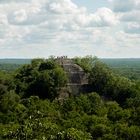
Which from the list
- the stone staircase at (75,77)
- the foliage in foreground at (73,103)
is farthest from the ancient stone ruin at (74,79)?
the foliage in foreground at (73,103)

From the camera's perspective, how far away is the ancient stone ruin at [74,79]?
91250 mm

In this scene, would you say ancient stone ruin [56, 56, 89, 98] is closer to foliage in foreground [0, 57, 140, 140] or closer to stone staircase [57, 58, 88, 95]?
stone staircase [57, 58, 88, 95]

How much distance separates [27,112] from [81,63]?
25738 mm

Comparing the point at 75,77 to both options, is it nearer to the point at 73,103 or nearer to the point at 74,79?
the point at 74,79

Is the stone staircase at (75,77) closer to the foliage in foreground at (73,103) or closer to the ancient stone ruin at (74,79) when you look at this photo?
the ancient stone ruin at (74,79)

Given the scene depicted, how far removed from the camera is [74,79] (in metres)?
93.5

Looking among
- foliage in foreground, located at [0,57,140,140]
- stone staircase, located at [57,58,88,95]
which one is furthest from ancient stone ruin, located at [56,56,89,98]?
foliage in foreground, located at [0,57,140,140]

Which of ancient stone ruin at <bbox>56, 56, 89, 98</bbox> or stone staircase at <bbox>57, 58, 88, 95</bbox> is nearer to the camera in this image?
ancient stone ruin at <bbox>56, 56, 89, 98</bbox>

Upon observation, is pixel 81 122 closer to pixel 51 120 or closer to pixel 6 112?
pixel 51 120

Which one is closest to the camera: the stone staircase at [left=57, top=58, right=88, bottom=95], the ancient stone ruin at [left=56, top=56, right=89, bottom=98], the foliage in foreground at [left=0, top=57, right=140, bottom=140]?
the foliage in foreground at [left=0, top=57, right=140, bottom=140]

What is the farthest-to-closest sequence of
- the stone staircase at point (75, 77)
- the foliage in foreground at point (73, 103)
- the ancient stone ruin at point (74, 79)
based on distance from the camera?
the stone staircase at point (75, 77)
the ancient stone ruin at point (74, 79)
the foliage in foreground at point (73, 103)

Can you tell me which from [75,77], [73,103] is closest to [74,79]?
[75,77]

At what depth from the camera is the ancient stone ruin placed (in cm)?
9125

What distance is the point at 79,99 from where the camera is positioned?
85000mm
